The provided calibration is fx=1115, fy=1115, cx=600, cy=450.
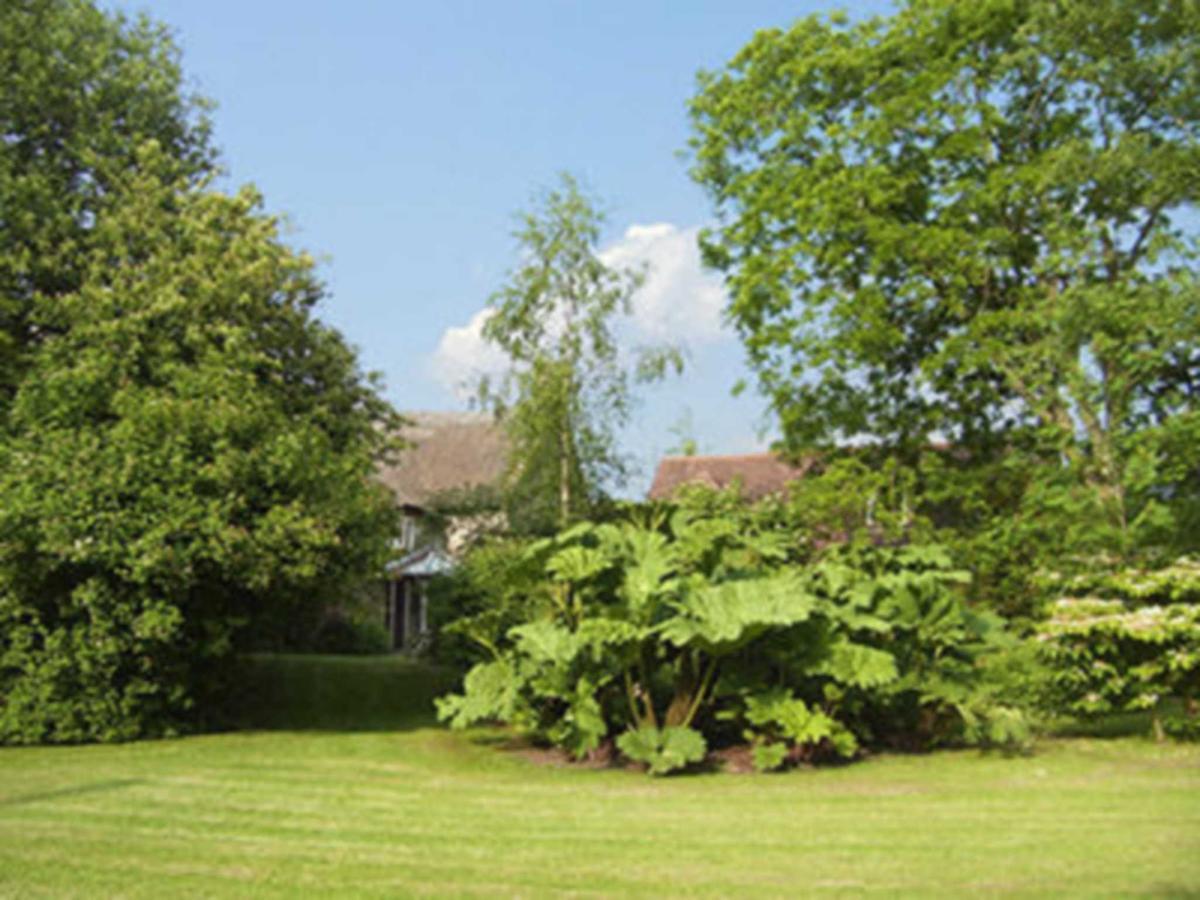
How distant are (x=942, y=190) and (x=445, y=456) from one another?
78.9 ft

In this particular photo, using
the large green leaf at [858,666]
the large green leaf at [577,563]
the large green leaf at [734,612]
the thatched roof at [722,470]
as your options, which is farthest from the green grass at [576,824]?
the thatched roof at [722,470]

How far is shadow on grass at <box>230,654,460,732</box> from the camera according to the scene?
16.3 m

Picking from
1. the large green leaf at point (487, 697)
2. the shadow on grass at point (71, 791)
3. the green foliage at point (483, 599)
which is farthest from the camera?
the green foliage at point (483, 599)

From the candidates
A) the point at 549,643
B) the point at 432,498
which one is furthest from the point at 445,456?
the point at 549,643

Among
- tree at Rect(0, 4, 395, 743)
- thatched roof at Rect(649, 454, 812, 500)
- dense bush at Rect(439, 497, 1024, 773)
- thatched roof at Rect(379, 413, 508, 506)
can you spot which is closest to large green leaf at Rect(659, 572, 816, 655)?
dense bush at Rect(439, 497, 1024, 773)

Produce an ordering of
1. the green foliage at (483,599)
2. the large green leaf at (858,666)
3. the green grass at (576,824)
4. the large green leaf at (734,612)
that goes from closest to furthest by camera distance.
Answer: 1. the green grass at (576,824)
2. the large green leaf at (734,612)
3. the large green leaf at (858,666)
4. the green foliage at (483,599)

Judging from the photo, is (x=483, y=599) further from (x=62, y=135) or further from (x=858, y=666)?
(x=62, y=135)

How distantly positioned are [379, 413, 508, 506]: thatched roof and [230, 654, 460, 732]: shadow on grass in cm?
1579

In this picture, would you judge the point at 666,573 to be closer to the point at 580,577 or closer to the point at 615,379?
the point at 580,577

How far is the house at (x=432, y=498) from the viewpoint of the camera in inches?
898

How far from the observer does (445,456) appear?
4088 cm

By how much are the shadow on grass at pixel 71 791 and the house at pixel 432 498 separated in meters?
6.89

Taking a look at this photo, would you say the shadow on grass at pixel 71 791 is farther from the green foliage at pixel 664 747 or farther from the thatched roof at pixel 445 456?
the thatched roof at pixel 445 456

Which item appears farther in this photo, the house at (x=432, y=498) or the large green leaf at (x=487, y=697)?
the house at (x=432, y=498)
